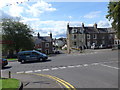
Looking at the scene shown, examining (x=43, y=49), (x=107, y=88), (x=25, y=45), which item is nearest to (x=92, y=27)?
(x=43, y=49)

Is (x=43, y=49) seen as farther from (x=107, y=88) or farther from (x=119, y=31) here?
(x=107, y=88)

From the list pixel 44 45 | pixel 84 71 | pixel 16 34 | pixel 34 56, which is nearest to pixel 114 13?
pixel 34 56

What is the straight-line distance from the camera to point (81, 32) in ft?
208

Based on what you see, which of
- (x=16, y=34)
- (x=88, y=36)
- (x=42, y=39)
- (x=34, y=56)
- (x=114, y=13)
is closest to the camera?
(x=34, y=56)

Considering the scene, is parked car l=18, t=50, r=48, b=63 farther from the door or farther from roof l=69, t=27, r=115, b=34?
roof l=69, t=27, r=115, b=34

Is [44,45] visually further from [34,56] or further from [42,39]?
[34,56]

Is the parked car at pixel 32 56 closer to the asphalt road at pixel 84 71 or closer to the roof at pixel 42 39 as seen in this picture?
the asphalt road at pixel 84 71

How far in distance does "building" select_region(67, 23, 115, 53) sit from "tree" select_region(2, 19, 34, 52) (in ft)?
71.0

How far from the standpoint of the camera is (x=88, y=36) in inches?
2478

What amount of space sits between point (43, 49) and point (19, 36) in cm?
2416

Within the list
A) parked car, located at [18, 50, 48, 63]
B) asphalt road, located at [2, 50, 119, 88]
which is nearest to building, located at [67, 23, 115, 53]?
parked car, located at [18, 50, 48, 63]

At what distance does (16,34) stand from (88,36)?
3012 cm

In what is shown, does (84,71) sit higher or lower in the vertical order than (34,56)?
lower

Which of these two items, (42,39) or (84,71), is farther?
(42,39)
